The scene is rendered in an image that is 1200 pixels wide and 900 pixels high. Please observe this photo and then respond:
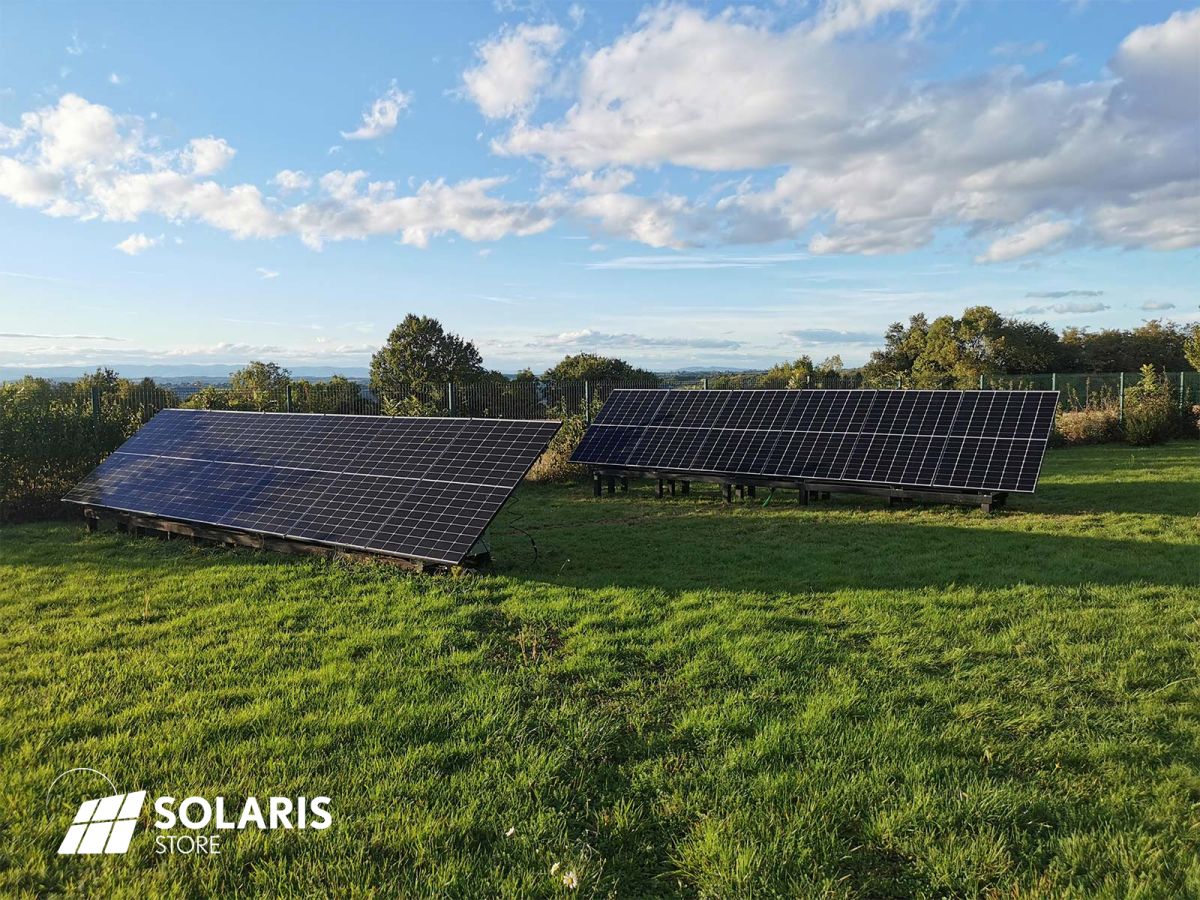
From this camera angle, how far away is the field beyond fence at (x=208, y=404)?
1308 cm

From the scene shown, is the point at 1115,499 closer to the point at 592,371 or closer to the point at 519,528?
the point at 519,528

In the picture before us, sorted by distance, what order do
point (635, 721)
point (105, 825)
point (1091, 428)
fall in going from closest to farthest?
1. point (105, 825)
2. point (635, 721)
3. point (1091, 428)

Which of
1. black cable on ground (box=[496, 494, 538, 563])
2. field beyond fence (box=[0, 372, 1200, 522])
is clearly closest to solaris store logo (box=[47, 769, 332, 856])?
black cable on ground (box=[496, 494, 538, 563])

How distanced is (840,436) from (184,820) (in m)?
12.5

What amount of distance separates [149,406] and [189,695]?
1536 cm

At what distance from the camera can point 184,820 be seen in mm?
3713

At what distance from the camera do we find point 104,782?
4000 millimetres

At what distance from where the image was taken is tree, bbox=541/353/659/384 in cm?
4191

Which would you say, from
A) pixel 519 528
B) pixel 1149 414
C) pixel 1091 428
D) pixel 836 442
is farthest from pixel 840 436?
pixel 1149 414

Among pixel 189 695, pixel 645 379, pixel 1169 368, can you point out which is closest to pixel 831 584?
pixel 189 695

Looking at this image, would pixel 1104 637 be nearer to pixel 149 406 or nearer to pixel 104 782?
pixel 104 782

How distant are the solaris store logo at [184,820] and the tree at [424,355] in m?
→ 40.9

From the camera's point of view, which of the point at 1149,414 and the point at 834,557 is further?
the point at 1149,414

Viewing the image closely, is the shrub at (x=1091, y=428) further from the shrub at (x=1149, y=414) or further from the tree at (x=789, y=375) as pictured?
the tree at (x=789, y=375)
